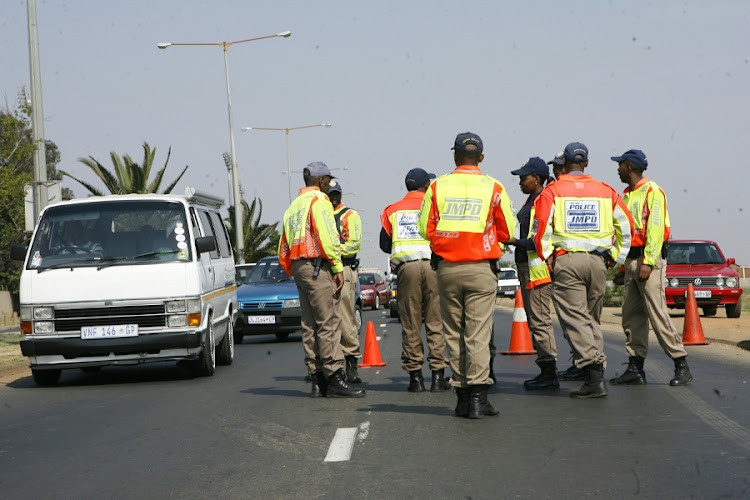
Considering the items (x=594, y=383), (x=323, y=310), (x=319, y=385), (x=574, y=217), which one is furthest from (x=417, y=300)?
(x=594, y=383)

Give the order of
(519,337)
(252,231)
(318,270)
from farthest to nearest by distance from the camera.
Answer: (252,231) → (519,337) → (318,270)

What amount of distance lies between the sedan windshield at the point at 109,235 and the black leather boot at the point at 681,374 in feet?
18.4

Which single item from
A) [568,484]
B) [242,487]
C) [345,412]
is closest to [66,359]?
[345,412]

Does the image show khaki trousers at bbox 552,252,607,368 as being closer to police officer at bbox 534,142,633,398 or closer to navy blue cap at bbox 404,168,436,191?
police officer at bbox 534,142,633,398

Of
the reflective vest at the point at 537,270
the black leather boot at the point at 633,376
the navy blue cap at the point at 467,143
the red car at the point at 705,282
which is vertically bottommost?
the red car at the point at 705,282

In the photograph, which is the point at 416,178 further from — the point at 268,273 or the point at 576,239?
the point at 268,273

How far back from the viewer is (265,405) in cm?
951

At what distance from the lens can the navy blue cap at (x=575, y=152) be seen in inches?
368

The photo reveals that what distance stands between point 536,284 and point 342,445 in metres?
3.60

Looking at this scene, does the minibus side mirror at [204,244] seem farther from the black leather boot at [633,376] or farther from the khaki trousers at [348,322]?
the black leather boot at [633,376]

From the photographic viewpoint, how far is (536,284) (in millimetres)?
10125

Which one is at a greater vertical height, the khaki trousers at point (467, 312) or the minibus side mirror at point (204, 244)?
the minibus side mirror at point (204, 244)

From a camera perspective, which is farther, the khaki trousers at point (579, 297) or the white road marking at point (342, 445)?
the khaki trousers at point (579, 297)

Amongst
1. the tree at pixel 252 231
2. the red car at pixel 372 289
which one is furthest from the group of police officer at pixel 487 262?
the tree at pixel 252 231
